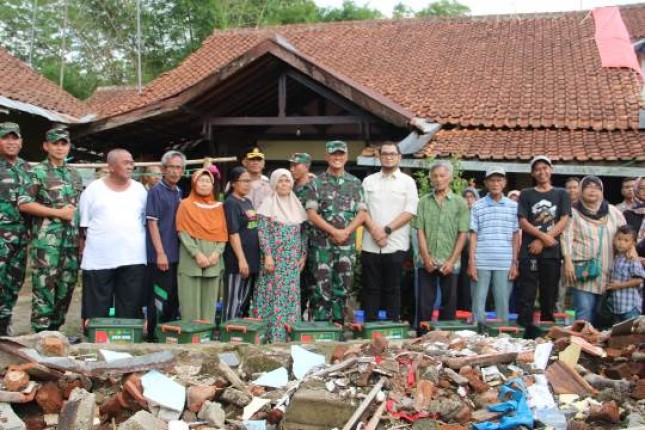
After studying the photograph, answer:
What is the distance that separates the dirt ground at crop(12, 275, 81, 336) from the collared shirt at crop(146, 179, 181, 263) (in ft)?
5.20

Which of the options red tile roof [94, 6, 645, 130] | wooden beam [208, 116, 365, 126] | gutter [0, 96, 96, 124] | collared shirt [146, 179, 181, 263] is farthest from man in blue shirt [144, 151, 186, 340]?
gutter [0, 96, 96, 124]

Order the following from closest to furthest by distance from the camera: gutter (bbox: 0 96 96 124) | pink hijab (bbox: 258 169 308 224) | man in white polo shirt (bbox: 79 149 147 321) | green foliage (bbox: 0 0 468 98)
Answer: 1. man in white polo shirt (bbox: 79 149 147 321)
2. pink hijab (bbox: 258 169 308 224)
3. gutter (bbox: 0 96 96 124)
4. green foliage (bbox: 0 0 468 98)

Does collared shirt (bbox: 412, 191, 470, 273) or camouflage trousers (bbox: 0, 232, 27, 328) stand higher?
collared shirt (bbox: 412, 191, 470, 273)

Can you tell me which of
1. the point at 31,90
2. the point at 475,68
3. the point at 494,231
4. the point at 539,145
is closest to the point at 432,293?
the point at 494,231

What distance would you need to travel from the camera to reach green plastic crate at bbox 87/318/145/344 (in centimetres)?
486

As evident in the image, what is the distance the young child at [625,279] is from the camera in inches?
236

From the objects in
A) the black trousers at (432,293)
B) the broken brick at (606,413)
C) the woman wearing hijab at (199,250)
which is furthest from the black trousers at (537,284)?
the woman wearing hijab at (199,250)

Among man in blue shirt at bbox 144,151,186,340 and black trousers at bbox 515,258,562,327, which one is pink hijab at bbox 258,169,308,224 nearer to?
man in blue shirt at bbox 144,151,186,340

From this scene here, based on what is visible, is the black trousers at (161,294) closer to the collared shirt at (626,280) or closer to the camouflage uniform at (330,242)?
the camouflage uniform at (330,242)

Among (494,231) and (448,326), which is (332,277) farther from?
(494,231)

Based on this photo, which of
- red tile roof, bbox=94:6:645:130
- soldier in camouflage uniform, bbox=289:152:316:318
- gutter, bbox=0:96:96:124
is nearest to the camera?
soldier in camouflage uniform, bbox=289:152:316:318

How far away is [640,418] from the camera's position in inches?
148

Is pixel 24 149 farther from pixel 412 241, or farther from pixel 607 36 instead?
pixel 607 36

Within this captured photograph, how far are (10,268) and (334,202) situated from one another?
117 inches
